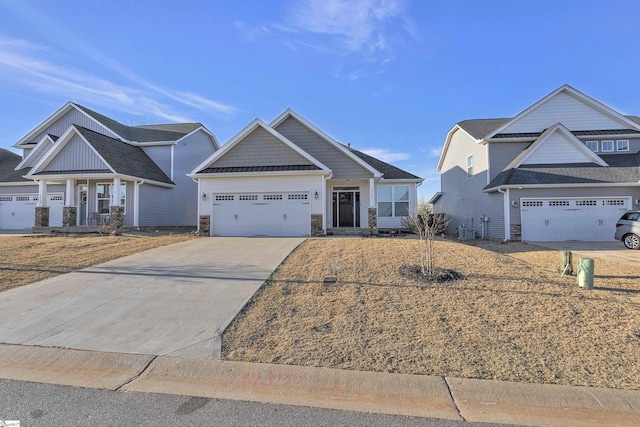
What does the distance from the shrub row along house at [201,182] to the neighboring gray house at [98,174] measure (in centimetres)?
7

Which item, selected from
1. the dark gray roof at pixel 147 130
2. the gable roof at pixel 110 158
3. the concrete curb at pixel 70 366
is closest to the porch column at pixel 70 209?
the gable roof at pixel 110 158

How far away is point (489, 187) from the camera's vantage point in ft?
58.9

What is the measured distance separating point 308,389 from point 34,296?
629 cm

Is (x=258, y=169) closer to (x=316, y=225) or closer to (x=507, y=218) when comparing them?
(x=316, y=225)

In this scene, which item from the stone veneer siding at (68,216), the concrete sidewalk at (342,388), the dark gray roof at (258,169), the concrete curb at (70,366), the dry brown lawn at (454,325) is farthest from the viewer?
the stone veneer siding at (68,216)

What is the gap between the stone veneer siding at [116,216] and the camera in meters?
17.4

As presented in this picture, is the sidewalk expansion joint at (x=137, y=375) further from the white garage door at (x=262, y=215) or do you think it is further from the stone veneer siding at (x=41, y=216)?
the stone veneer siding at (x=41, y=216)

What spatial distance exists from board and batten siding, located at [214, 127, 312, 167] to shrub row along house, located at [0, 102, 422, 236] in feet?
0.16

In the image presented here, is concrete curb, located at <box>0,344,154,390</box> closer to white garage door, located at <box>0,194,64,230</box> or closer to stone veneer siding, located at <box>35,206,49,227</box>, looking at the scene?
stone veneer siding, located at <box>35,206,49,227</box>

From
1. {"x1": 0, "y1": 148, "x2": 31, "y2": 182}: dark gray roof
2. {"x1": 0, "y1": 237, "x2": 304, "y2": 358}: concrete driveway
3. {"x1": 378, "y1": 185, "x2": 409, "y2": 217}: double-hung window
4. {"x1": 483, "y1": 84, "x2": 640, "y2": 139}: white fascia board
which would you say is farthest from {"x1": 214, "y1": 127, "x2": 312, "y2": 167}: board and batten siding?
{"x1": 0, "y1": 148, "x2": 31, "y2": 182}: dark gray roof

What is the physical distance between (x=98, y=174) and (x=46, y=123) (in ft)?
32.3

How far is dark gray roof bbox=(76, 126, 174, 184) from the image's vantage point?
1811cm

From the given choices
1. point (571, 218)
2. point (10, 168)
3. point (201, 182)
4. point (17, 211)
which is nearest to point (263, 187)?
point (201, 182)

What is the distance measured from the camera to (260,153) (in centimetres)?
1639
